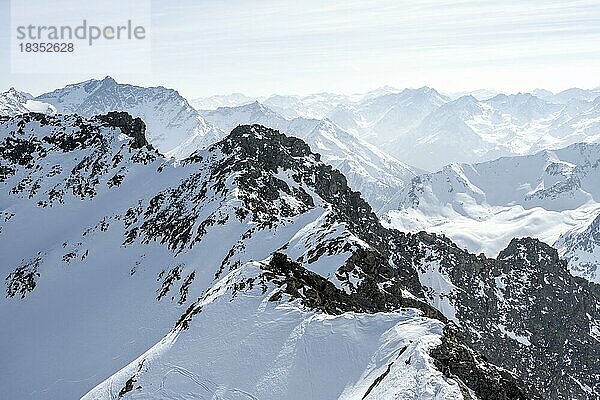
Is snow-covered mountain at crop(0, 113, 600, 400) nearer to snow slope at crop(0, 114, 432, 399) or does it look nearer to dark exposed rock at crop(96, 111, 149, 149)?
snow slope at crop(0, 114, 432, 399)

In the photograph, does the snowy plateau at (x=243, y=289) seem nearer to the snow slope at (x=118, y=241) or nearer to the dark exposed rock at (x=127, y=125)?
the snow slope at (x=118, y=241)

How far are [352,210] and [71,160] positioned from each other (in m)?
75.3

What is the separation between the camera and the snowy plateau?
31.6 meters

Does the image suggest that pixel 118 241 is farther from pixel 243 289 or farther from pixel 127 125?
pixel 243 289

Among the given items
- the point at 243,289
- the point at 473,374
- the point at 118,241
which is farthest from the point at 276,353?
the point at 118,241

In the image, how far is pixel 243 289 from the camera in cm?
3853

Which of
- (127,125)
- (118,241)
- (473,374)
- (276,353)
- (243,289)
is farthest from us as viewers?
(127,125)

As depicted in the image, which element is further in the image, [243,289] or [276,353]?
[243,289]

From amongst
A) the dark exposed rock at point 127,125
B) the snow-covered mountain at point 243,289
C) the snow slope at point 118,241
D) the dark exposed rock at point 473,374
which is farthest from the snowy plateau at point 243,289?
the dark exposed rock at point 127,125

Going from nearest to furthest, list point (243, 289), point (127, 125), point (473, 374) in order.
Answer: point (473, 374)
point (243, 289)
point (127, 125)

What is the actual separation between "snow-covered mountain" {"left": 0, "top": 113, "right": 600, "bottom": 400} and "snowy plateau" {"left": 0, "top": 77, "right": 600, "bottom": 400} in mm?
227

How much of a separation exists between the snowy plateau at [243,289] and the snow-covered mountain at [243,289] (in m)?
0.23


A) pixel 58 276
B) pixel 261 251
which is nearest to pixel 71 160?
pixel 58 276

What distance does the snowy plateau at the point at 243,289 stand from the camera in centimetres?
3159
